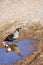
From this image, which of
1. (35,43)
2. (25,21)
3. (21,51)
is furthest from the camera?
(25,21)

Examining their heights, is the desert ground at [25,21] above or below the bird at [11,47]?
above

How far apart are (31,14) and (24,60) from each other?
1.06 metres

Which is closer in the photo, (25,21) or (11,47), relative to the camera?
(11,47)

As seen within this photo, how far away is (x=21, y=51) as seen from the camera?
2.21 m

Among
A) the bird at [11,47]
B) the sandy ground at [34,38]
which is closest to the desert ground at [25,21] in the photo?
the sandy ground at [34,38]

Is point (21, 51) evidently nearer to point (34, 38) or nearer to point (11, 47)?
point (11, 47)

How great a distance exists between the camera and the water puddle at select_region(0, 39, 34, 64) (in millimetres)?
2098

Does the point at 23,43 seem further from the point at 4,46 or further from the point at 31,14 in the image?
the point at 31,14

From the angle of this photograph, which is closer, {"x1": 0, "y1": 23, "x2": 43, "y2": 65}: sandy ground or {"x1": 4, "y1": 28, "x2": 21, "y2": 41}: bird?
{"x1": 0, "y1": 23, "x2": 43, "y2": 65}: sandy ground

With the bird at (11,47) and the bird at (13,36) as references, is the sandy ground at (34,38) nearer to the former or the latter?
the bird at (13,36)

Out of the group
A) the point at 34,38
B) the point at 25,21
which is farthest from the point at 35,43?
the point at 25,21

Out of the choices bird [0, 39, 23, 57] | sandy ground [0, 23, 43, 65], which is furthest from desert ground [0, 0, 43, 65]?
bird [0, 39, 23, 57]

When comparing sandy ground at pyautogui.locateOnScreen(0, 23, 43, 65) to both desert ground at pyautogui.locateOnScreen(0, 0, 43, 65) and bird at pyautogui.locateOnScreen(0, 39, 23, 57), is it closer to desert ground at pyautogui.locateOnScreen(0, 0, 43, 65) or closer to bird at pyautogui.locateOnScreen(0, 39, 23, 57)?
desert ground at pyautogui.locateOnScreen(0, 0, 43, 65)

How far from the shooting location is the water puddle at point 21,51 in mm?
2098
